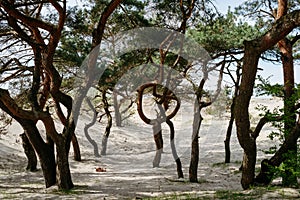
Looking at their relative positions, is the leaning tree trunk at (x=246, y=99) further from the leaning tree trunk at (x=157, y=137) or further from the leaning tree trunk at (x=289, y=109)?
the leaning tree trunk at (x=157, y=137)

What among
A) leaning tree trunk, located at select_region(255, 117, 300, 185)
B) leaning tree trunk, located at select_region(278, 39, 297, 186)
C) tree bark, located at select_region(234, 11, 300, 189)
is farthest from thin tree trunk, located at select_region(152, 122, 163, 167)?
tree bark, located at select_region(234, 11, 300, 189)

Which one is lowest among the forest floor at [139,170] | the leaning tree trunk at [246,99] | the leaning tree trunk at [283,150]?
the forest floor at [139,170]

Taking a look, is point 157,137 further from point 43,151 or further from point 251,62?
point 251,62

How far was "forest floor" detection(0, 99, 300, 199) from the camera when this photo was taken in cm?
581

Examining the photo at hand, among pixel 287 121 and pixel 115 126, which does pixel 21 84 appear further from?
pixel 115 126

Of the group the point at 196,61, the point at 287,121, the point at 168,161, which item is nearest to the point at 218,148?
the point at 168,161

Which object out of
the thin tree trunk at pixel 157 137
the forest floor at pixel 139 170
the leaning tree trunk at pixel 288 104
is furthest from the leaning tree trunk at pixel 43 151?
the leaning tree trunk at pixel 288 104

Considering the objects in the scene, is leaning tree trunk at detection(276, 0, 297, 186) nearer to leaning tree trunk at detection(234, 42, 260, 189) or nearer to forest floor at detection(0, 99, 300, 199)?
forest floor at detection(0, 99, 300, 199)

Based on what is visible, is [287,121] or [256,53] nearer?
[256,53]

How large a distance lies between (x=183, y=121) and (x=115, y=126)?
15.7 feet

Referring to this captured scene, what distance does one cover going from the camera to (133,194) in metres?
6.15

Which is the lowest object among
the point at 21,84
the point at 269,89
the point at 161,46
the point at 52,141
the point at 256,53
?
the point at 52,141

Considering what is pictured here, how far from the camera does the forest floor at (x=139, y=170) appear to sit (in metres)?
5.81

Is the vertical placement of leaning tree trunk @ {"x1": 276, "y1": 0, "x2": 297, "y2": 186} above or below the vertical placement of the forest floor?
above
